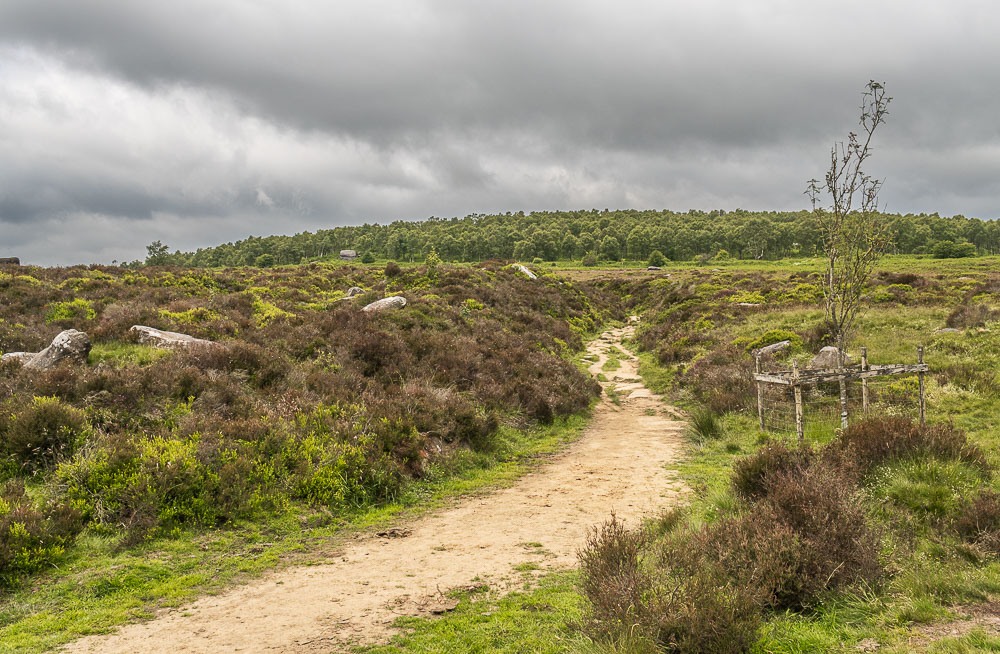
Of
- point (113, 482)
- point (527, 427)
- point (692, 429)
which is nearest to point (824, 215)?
point (692, 429)

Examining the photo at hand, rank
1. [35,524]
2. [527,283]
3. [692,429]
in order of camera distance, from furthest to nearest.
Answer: [527,283] < [692,429] < [35,524]

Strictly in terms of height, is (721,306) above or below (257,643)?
above

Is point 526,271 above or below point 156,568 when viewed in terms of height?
above

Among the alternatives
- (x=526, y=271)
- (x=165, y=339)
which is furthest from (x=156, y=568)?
(x=526, y=271)

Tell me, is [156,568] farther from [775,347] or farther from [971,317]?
[971,317]

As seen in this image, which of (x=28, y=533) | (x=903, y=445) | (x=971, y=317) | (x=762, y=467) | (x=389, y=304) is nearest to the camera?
(x=28, y=533)

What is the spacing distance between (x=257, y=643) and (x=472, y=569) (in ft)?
8.77

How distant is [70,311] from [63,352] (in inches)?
242

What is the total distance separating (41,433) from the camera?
852cm

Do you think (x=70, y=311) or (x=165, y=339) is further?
(x=70, y=311)

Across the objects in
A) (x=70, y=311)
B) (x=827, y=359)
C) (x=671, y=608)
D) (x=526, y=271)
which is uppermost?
(x=526, y=271)

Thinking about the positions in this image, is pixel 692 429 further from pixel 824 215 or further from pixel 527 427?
pixel 824 215

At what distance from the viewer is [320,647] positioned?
16.2 ft

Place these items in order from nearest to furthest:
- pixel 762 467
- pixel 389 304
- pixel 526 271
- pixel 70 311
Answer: pixel 762 467 → pixel 70 311 → pixel 389 304 → pixel 526 271
